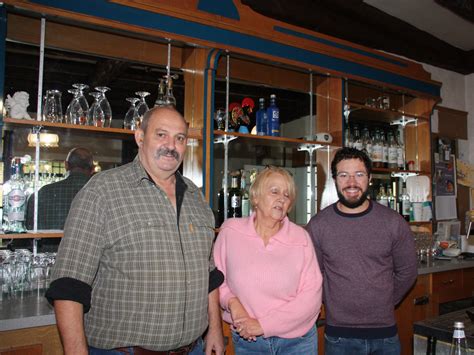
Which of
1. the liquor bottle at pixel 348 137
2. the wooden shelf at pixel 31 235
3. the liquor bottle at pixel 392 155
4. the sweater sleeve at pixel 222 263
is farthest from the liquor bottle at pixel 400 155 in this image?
the wooden shelf at pixel 31 235

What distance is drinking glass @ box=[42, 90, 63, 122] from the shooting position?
2.16 metres

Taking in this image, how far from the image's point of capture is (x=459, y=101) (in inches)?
173

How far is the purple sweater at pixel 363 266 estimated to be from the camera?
6.10 ft

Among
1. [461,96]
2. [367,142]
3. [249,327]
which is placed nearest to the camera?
[249,327]

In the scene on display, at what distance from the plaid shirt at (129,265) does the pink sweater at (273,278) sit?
0.27 metres

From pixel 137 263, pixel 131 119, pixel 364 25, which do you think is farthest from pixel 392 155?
pixel 137 263

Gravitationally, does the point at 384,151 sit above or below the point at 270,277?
above

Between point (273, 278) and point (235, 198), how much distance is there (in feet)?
3.79

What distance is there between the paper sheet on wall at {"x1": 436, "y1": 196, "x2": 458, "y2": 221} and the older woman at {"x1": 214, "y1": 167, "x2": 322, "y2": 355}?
274 cm

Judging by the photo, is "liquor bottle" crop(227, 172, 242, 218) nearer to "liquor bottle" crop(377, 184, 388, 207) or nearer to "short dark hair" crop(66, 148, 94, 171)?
"short dark hair" crop(66, 148, 94, 171)

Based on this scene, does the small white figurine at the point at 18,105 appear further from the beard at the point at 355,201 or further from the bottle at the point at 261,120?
the beard at the point at 355,201

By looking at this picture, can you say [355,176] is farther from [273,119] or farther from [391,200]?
[391,200]

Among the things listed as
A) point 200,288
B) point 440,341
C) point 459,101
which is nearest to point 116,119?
point 200,288

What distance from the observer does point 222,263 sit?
70.9 inches
